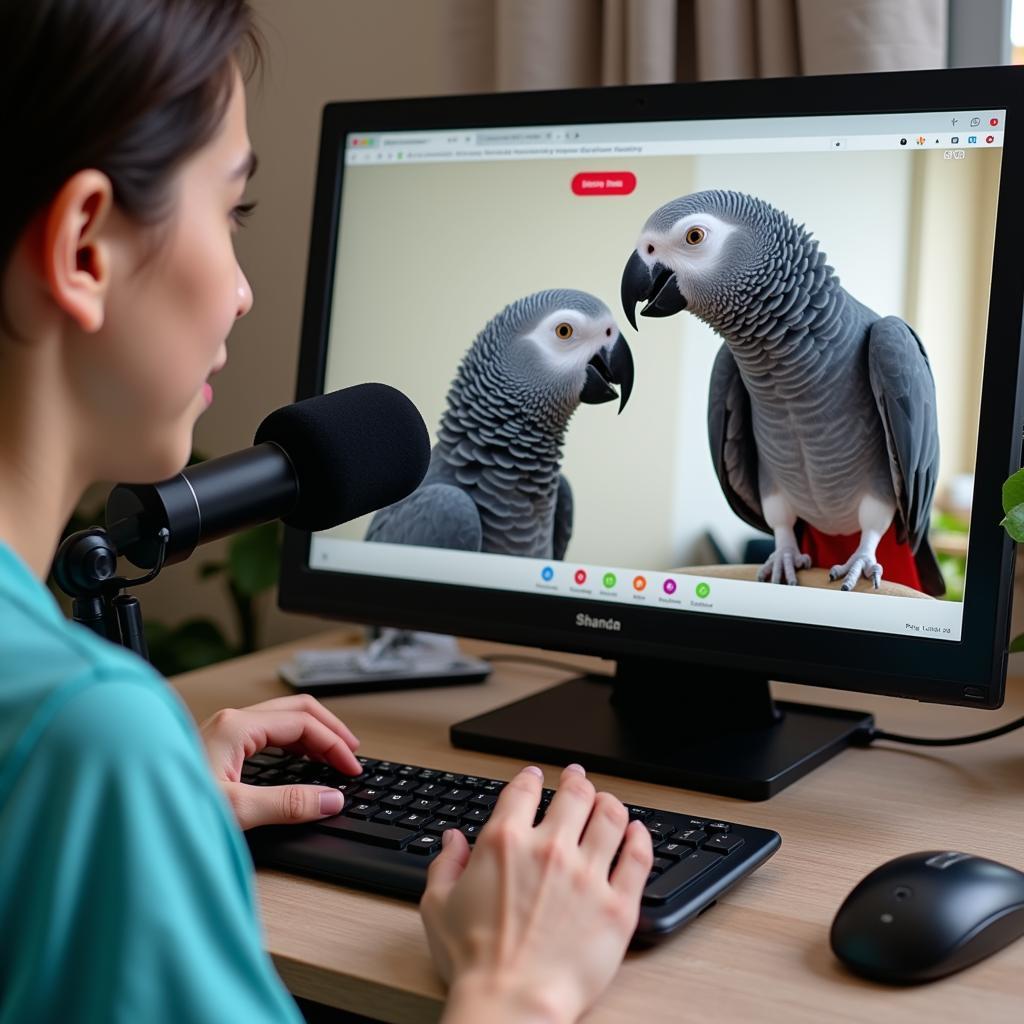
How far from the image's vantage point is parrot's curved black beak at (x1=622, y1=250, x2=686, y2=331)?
2.96ft

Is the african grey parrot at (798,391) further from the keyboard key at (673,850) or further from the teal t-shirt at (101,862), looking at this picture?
the teal t-shirt at (101,862)

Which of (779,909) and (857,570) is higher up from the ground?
(857,570)

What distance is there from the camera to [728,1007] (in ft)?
1.83

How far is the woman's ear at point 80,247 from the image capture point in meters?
0.49

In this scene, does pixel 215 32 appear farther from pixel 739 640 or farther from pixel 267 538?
pixel 267 538

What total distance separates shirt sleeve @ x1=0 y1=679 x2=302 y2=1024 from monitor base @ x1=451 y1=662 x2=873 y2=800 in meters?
0.49

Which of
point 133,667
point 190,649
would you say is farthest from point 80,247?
point 190,649

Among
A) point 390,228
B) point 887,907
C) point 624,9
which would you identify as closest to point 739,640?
point 887,907

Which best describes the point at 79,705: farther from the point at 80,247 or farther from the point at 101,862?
the point at 80,247

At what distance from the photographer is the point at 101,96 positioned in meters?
0.48

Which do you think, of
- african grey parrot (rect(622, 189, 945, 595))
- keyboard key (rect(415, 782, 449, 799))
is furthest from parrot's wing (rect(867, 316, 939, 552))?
keyboard key (rect(415, 782, 449, 799))

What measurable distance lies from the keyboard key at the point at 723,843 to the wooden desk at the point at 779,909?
3 cm

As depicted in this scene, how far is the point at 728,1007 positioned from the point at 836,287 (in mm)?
499

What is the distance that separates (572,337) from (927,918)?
510mm
